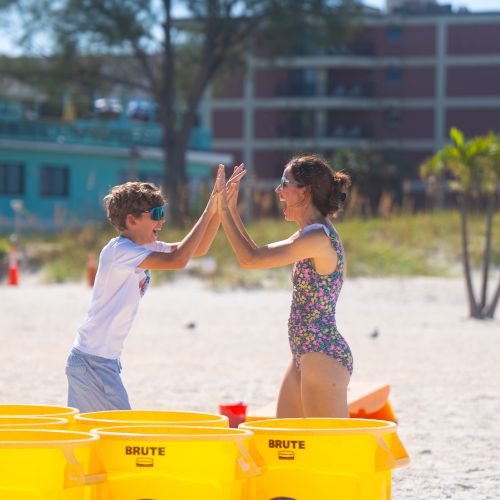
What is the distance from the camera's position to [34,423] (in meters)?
4.68

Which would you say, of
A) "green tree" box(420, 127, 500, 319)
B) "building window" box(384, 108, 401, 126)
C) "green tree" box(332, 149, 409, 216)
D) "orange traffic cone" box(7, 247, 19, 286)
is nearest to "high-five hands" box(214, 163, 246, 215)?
"green tree" box(420, 127, 500, 319)

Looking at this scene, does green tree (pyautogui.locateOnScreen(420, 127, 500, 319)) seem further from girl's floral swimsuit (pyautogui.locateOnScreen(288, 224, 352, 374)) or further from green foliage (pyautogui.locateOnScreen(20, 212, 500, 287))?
girl's floral swimsuit (pyautogui.locateOnScreen(288, 224, 352, 374))

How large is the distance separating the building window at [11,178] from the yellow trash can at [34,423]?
3949 cm

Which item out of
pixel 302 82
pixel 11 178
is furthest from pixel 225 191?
pixel 302 82

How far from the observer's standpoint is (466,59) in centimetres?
6066

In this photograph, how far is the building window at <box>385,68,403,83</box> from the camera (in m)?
62.3

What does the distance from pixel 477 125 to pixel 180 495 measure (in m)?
57.4

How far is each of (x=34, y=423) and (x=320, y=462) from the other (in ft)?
3.72

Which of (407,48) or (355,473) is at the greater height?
(407,48)

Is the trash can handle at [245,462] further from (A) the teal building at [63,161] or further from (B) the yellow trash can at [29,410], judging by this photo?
(A) the teal building at [63,161]

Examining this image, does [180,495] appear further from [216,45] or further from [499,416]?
[216,45]

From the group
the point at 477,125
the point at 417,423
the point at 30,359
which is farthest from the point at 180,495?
the point at 477,125

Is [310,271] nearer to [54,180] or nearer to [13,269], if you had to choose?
[13,269]

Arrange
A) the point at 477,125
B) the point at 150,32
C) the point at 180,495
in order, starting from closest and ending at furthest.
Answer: the point at 180,495 < the point at 150,32 < the point at 477,125
